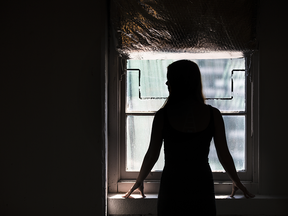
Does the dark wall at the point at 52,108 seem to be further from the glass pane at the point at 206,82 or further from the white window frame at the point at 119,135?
the glass pane at the point at 206,82

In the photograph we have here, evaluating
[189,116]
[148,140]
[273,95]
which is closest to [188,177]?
[189,116]

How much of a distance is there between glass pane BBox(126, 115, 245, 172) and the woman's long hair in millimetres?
597

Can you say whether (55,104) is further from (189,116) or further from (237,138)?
(237,138)

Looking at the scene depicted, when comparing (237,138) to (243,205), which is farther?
(237,138)

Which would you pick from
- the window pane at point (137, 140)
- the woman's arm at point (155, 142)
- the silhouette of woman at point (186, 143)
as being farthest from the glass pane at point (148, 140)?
the silhouette of woman at point (186, 143)

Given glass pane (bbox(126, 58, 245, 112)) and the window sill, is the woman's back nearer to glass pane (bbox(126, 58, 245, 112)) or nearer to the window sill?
glass pane (bbox(126, 58, 245, 112))

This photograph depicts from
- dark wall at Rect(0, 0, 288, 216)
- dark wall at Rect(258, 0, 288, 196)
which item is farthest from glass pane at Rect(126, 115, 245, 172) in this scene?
dark wall at Rect(0, 0, 288, 216)

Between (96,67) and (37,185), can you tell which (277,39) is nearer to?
(96,67)

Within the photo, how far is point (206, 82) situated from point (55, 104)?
1.00 metres

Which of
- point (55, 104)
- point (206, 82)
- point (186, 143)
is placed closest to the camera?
point (186, 143)

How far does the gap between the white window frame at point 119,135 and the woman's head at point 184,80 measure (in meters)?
0.61

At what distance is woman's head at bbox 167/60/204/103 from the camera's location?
110 centimetres

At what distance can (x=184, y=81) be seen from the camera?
1.10 m

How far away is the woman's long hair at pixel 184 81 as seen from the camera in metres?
1.10
